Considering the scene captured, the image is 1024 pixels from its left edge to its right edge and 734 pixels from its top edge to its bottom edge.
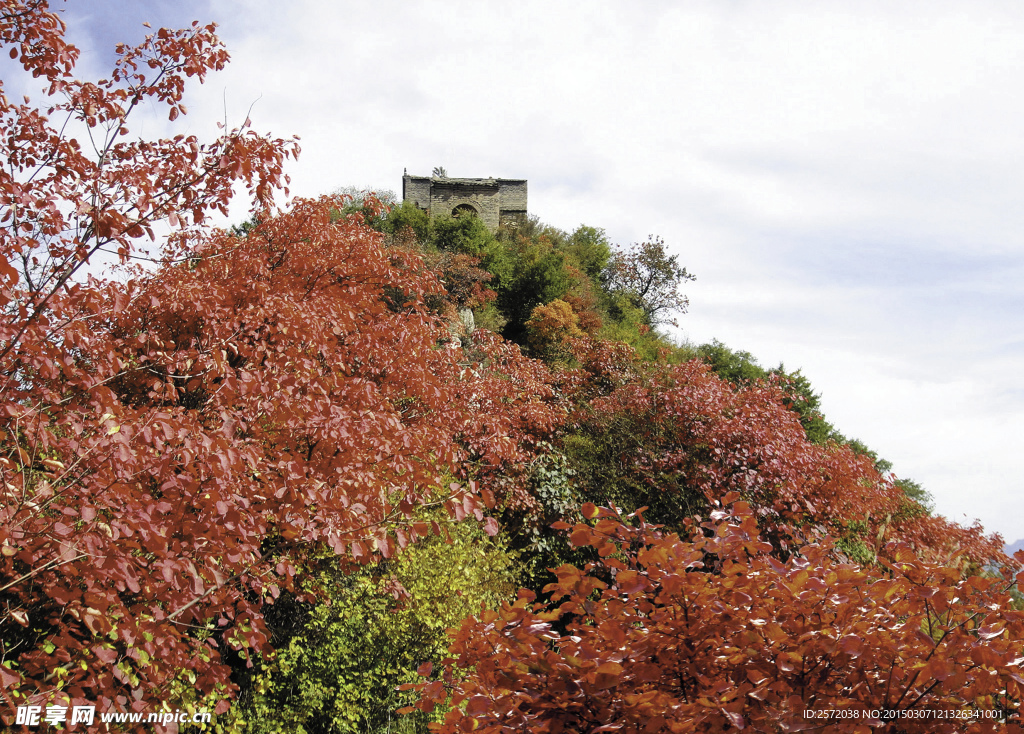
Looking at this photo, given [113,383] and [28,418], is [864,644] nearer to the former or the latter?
[28,418]

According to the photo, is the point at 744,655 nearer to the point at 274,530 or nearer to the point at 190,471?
the point at 190,471

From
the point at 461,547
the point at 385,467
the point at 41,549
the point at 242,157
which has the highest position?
the point at 242,157

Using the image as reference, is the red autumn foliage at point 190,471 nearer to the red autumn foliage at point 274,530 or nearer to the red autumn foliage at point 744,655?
the red autumn foliage at point 274,530

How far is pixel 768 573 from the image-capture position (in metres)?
2.72

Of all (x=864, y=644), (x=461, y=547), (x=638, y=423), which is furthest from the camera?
(x=638, y=423)

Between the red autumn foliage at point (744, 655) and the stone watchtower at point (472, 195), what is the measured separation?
2859cm

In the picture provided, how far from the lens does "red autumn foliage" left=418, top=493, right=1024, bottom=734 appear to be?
223 cm

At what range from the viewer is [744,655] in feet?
8.08

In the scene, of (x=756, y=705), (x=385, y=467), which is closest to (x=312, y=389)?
(x=385, y=467)

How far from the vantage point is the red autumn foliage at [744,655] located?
87.9 inches

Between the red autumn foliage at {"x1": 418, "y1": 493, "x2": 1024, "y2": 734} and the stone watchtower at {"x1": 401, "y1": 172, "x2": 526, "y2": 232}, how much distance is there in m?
28.6

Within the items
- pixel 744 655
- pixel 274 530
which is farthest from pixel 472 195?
pixel 744 655

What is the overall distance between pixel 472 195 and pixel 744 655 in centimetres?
2970

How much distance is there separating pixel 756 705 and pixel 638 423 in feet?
27.9
